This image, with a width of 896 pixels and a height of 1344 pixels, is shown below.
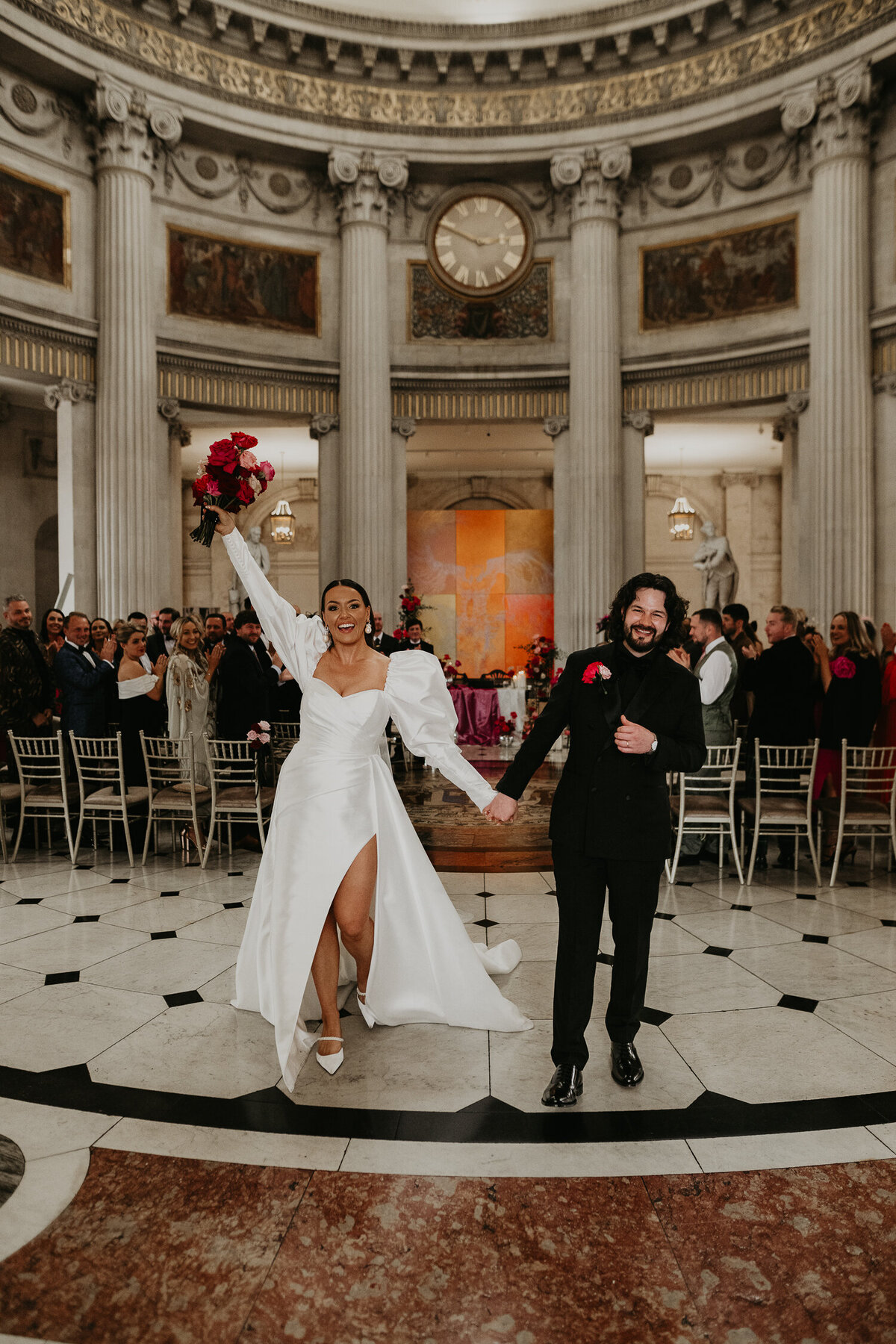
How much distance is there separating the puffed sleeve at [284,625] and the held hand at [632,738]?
1271mm

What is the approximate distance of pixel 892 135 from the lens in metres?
11.8

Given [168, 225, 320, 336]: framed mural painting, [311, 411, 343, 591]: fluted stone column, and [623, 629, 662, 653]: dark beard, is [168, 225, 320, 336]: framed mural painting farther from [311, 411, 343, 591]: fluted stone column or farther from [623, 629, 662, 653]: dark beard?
[623, 629, 662, 653]: dark beard

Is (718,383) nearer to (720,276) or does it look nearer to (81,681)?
(720,276)

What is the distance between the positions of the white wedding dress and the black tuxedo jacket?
0.90ft

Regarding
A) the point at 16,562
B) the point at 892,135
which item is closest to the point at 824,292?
the point at 892,135

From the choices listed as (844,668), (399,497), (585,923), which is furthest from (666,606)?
(399,497)

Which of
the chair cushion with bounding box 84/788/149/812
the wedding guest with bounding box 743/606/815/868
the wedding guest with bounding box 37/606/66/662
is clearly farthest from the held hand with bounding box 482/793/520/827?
the wedding guest with bounding box 37/606/66/662

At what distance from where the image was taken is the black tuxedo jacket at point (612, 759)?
2.99 metres

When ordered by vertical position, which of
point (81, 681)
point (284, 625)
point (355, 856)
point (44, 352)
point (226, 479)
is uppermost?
point (44, 352)

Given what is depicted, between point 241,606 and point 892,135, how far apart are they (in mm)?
11364

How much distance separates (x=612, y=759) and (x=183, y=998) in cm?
234

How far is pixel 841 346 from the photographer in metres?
12.0

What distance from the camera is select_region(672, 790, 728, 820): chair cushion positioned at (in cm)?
626

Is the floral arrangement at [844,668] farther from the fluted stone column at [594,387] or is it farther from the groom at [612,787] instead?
the fluted stone column at [594,387]
